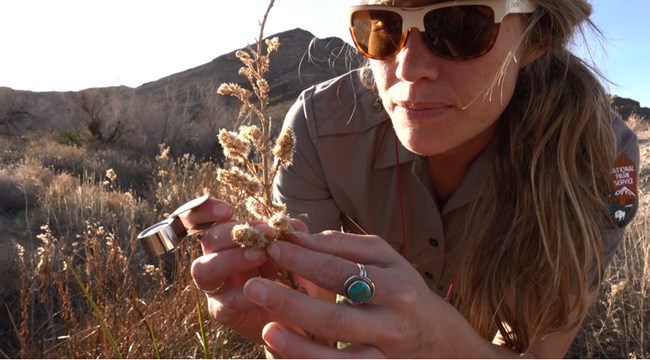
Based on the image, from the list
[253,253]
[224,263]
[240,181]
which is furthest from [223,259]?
[240,181]

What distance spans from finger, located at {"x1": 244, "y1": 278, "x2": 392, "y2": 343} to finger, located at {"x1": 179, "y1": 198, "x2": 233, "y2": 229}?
0.23m

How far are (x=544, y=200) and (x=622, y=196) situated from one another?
0.44m

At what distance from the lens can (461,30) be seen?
1.73 meters

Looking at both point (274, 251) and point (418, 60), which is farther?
point (418, 60)

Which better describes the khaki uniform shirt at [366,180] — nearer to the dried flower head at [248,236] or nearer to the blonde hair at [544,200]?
the blonde hair at [544,200]

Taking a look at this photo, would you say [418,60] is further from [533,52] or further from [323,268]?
[323,268]

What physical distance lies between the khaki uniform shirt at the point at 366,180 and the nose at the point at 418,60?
0.58 meters

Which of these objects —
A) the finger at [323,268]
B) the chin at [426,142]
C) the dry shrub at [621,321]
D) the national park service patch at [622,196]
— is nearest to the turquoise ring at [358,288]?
the finger at [323,268]

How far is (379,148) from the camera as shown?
2412 mm

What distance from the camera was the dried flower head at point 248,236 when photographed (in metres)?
1.05

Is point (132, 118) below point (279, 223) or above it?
above

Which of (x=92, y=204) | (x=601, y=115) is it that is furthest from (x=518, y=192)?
(x=92, y=204)

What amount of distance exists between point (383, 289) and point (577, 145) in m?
1.19

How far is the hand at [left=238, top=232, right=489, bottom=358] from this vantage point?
1.04 meters
